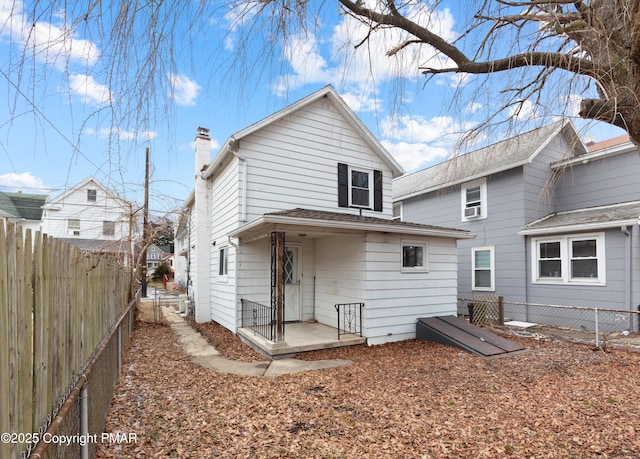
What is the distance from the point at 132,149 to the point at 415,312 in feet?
26.3

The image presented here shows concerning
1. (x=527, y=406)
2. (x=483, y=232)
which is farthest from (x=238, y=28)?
(x=483, y=232)

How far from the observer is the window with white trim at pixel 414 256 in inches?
345

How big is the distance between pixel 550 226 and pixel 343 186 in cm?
673

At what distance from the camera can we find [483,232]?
43.4ft

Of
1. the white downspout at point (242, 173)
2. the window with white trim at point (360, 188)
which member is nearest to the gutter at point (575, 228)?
the window with white trim at point (360, 188)

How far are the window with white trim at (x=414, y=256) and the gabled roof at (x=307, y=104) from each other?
133 inches

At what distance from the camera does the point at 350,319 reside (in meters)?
8.55

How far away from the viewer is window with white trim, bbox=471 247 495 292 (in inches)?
506

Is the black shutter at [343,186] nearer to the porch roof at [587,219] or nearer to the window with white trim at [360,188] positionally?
the window with white trim at [360,188]

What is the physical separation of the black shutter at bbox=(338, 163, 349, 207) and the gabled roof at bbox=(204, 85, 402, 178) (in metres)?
1.21

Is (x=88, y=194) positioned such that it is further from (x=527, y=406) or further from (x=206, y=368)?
(x=527, y=406)

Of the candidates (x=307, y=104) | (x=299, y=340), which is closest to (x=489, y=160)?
(x=299, y=340)

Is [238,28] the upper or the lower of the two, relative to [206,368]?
upper

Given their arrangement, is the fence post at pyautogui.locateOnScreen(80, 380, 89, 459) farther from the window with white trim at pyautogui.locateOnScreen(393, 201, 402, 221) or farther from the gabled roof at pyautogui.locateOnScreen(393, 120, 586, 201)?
the window with white trim at pyautogui.locateOnScreen(393, 201, 402, 221)
